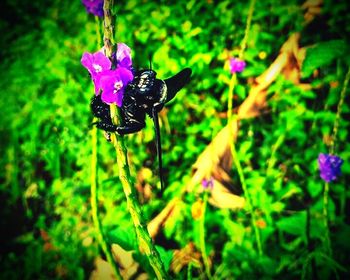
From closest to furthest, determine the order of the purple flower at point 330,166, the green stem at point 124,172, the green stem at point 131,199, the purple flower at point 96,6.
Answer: the green stem at point 124,172, the green stem at point 131,199, the purple flower at point 96,6, the purple flower at point 330,166

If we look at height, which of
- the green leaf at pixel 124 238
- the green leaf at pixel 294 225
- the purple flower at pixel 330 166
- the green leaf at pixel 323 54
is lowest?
the green leaf at pixel 294 225

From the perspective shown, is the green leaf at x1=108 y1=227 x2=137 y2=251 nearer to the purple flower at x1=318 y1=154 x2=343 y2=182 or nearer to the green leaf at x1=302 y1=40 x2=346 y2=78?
the purple flower at x1=318 y1=154 x2=343 y2=182

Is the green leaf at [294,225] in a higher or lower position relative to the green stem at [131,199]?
lower

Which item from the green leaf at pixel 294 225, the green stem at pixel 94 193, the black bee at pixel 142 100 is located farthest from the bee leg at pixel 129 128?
the green leaf at pixel 294 225

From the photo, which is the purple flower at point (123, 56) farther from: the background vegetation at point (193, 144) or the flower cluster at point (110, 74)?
the background vegetation at point (193, 144)

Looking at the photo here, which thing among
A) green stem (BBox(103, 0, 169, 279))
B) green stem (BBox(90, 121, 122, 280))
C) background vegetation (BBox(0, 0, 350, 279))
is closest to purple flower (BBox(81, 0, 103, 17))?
green stem (BBox(90, 121, 122, 280))

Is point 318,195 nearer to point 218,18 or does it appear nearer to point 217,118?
point 217,118

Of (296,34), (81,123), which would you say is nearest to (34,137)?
(81,123)

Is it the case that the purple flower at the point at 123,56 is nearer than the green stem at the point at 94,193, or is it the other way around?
the purple flower at the point at 123,56
